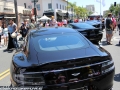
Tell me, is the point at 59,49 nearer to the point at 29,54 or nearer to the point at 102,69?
the point at 29,54

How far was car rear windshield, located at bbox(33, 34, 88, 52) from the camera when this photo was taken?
4337 mm

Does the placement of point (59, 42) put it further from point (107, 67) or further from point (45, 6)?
point (45, 6)

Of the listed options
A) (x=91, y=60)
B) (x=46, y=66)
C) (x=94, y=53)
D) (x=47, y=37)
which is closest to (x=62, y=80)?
(x=46, y=66)

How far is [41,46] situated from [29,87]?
1212 mm

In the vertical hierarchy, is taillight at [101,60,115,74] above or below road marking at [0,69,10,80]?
above

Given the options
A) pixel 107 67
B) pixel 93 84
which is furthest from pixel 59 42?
pixel 93 84

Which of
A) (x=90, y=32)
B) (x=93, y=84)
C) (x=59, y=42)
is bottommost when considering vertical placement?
(x=93, y=84)

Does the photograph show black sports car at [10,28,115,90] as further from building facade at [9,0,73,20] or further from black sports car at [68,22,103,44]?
building facade at [9,0,73,20]

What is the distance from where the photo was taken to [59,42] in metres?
4.57

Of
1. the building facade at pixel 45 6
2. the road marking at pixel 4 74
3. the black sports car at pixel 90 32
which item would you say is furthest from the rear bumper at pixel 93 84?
the building facade at pixel 45 6

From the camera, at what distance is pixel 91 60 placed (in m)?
3.59

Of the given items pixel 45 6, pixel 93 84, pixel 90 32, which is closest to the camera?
pixel 93 84

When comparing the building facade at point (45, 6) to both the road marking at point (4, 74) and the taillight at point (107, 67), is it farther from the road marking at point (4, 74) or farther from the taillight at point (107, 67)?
the taillight at point (107, 67)

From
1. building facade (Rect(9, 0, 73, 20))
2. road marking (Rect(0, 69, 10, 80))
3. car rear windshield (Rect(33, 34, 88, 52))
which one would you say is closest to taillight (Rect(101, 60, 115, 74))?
car rear windshield (Rect(33, 34, 88, 52))
